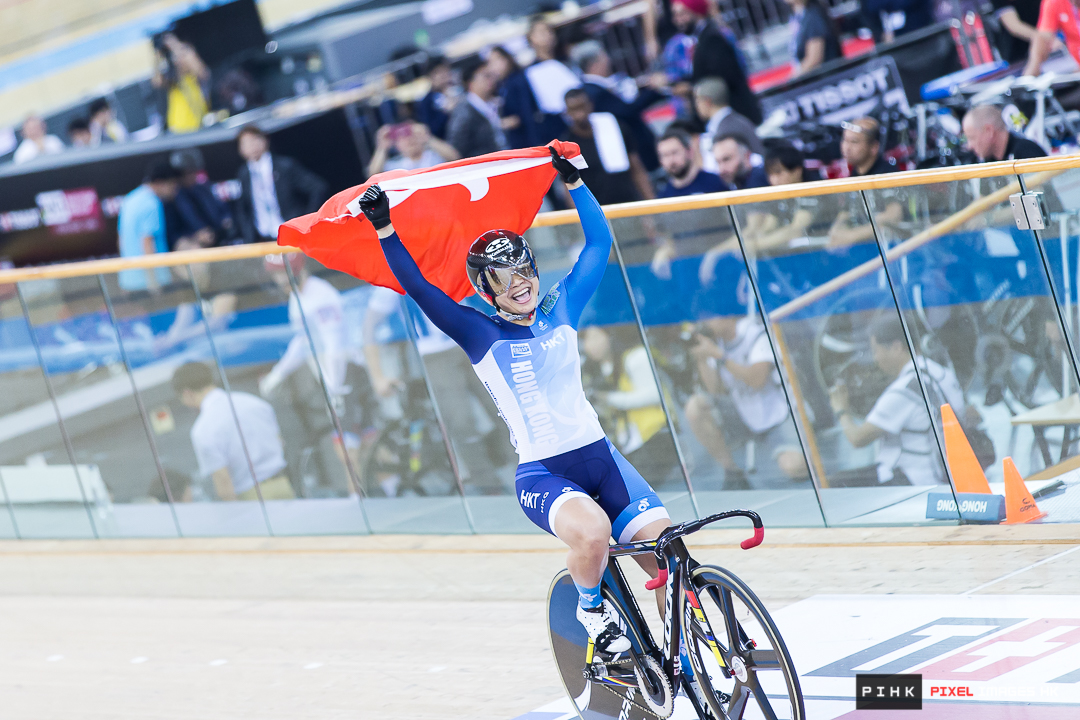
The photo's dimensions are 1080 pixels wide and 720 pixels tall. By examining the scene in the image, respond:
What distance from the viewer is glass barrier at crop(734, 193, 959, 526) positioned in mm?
5777

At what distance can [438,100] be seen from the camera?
11.3 meters

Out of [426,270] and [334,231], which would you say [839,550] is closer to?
[426,270]

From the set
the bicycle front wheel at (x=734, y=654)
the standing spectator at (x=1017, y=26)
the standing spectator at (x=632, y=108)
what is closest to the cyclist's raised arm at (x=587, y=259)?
the bicycle front wheel at (x=734, y=654)

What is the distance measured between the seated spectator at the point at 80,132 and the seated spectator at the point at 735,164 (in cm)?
924

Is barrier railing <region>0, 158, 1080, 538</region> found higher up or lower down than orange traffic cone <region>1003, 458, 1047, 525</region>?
higher up

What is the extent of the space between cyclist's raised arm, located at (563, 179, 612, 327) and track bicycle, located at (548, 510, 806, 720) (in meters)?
0.82

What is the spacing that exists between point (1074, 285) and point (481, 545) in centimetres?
337

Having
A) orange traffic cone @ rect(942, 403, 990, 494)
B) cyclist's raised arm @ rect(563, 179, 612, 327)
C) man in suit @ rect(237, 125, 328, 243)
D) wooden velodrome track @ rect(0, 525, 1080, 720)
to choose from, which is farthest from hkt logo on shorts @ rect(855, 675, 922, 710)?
man in suit @ rect(237, 125, 328, 243)

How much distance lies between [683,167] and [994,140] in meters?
1.91

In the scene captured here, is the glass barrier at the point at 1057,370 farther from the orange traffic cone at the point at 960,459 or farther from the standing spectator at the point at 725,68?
the standing spectator at the point at 725,68

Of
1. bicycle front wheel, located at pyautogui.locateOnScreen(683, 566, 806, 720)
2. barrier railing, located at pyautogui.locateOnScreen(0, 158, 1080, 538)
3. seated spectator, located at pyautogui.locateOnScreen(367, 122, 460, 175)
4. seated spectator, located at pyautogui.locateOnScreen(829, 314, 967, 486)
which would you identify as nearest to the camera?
bicycle front wheel, located at pyautogui.locateOnScreen(683, 566, 806, 720)

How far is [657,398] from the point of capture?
6.83 metres

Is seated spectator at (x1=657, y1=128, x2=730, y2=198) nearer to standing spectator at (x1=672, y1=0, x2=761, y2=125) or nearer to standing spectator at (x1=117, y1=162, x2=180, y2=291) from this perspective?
standing spectator at (x1=672, y1=0, x2=761, y2=125)

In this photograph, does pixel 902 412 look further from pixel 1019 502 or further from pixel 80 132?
pixel 80 132
